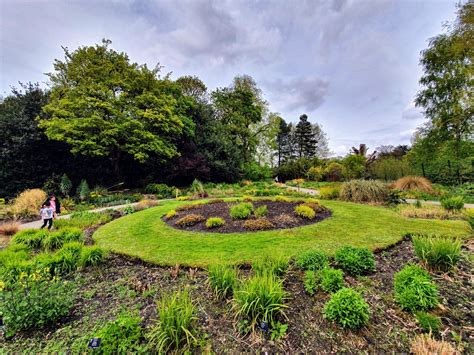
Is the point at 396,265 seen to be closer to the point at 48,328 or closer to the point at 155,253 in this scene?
the point at 155,253

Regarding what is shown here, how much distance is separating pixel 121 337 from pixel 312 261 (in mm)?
2547

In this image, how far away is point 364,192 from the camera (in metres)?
9.05

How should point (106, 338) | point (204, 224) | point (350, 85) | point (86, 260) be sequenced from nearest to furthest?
point (106, 338)
point (86, 260)
point (204, 224)
point (350, 85)

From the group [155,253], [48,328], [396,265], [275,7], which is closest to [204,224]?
[155,253]

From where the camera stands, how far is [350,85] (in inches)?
416

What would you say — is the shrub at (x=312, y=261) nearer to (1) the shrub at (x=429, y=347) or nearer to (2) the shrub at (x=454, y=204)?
(1) the shrub at (x=429, y=347)

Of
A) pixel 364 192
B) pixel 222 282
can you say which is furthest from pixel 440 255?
pixel 364 192

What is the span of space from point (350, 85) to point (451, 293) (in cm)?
1105

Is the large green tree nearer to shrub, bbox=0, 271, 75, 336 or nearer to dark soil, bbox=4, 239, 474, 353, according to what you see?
dark soil, bbox=4, 239, 474, 353

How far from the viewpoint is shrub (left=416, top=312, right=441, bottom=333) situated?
187cm

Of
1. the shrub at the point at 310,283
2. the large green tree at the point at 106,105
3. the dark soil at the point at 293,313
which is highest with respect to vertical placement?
the large green tree at the point at 106,105

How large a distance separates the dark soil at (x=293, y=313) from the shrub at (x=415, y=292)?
0.33ft

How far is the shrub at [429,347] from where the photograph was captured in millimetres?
1576

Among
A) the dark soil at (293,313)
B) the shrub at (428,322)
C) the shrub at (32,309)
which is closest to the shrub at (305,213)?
the dark soil at (293,313)
